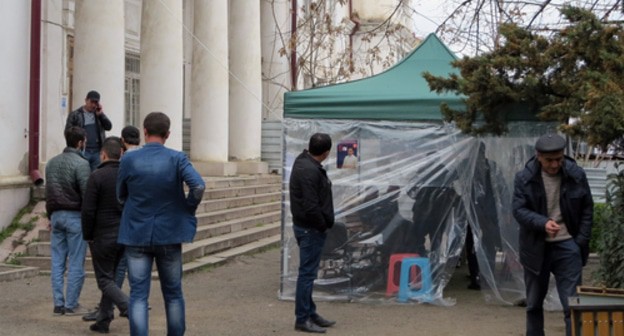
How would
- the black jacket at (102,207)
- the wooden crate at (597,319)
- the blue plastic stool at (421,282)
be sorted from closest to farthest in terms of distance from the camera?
1. the wooden crate at (597,319)
2. the black jacket at (102,207)
3. the blue plastic stool at (421,282)

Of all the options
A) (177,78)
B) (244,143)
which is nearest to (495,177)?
(177,78)

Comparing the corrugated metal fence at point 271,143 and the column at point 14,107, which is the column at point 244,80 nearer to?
the corrugated metal fence at point 271,143

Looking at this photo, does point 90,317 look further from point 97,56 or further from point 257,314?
point 97,56

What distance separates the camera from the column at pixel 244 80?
883 inches

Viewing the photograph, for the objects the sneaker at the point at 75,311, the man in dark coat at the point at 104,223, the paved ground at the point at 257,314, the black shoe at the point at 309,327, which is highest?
the man in dark coat at the point at 104,223

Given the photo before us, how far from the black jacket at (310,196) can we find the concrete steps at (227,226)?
3.93m

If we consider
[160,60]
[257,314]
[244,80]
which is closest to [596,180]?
[244,80]

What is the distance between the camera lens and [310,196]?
8930mm

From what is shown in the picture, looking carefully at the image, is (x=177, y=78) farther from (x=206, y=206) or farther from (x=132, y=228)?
(x=132, y=228)

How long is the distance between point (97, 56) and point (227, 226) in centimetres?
350

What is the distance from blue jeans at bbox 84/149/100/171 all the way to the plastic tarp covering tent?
2.90m

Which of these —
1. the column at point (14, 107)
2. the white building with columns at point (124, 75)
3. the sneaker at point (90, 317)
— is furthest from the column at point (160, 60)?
the sneaker at point (90, 317)

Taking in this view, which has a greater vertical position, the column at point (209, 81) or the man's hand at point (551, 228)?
the column at point (209, 81)

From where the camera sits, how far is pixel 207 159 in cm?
2006
